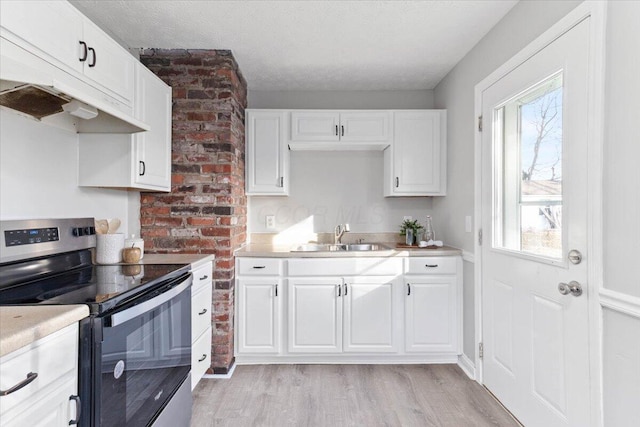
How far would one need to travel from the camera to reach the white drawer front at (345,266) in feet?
A: 8.69

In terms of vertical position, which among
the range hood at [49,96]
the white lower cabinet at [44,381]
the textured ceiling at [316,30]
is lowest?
the white lower cabinet at [44,381]

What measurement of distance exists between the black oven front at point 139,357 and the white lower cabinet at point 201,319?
0.18m

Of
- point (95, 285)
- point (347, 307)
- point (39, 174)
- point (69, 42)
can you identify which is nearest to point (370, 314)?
point (347, 307)

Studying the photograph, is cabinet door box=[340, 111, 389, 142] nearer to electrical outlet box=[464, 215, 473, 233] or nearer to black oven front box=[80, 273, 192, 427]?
electrical outlet box=[464, 215, 473, 233]

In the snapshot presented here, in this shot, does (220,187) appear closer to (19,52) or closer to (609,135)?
(19,52)

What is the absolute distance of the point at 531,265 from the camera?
181 cm

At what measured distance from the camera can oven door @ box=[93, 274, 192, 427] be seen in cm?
117

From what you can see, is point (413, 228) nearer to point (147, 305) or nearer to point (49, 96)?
point (147, 305)

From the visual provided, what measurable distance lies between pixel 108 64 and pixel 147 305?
1.25 meters

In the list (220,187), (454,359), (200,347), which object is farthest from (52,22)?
(454,359)

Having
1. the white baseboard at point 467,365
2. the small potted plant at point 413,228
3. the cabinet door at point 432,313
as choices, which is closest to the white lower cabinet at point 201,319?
the cabinet door at point 432,313

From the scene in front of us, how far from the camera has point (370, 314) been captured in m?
2.66

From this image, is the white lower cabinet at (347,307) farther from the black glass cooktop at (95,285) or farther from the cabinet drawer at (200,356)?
the black glass cooktop at (95,285)

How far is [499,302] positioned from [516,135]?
102 cm
